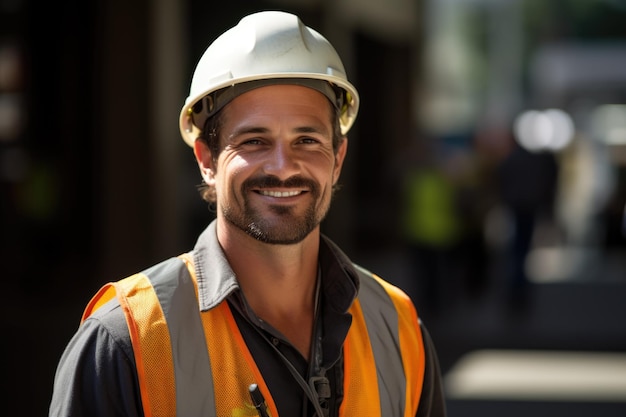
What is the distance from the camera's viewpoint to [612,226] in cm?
1912

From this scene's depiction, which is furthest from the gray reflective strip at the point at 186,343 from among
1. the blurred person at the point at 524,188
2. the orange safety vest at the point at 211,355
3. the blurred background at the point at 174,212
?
the blurred person at the point at 524,188

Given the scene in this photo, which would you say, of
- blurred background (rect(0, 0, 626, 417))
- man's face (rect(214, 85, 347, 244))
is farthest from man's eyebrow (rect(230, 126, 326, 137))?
blurred background (rect(0, 0, 626, 417))

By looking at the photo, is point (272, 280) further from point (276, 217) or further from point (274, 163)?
point (274, 163)

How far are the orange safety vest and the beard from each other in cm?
17

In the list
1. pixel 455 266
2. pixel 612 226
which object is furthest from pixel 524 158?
pixel 612 226

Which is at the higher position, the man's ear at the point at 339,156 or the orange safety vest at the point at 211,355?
the man's ear at the point at 339,156

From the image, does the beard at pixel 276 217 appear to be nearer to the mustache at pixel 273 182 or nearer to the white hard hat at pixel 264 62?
the mustache at pixel 273 182

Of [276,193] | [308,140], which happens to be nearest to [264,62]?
[308,140]

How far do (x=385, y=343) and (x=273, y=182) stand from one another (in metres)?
0.53

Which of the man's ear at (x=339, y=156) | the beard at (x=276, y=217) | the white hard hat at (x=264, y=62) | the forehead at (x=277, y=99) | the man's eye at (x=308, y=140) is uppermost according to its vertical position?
the white hard hat at (x=264, y=62)

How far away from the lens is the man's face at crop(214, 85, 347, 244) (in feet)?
8.70

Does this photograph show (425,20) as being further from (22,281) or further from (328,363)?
(328,363)

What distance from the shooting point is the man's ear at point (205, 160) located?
2.82 metres

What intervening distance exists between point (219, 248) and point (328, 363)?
0.40m
